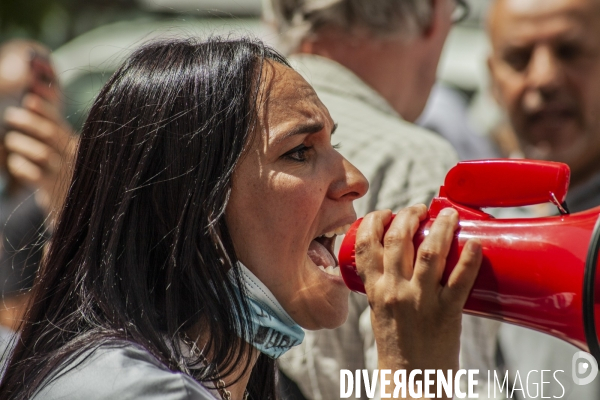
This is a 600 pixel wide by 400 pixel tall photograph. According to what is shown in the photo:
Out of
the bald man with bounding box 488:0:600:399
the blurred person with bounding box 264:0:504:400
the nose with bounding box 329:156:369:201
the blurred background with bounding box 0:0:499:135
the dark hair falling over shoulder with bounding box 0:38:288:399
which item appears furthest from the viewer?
the blurred background with bounding box 0:0:499:135

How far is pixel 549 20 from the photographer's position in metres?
3.60

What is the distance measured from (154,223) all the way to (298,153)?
1.22 ft

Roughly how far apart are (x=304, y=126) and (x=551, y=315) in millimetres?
692

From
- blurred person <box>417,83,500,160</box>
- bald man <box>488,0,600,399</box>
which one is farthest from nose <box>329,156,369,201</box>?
blurred person <box>417,83,500,160</box>

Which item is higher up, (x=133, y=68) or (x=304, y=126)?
(x=133, y=68)

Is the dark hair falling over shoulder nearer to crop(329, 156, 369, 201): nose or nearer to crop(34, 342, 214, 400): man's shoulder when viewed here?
crop(34, 342, 214, 400): man's shoulder

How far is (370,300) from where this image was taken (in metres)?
1.80

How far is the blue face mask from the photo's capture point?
6.51 feet

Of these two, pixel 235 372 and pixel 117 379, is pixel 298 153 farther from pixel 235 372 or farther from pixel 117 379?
pixel 117 379

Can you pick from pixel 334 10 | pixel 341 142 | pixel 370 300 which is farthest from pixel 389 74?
pixel 370 300

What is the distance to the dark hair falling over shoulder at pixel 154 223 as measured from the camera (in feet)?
6.16

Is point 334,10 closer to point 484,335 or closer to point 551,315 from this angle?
point 484,335

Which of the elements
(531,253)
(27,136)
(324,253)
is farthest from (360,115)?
(27,136)

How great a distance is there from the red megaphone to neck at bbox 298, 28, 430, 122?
1.34m
